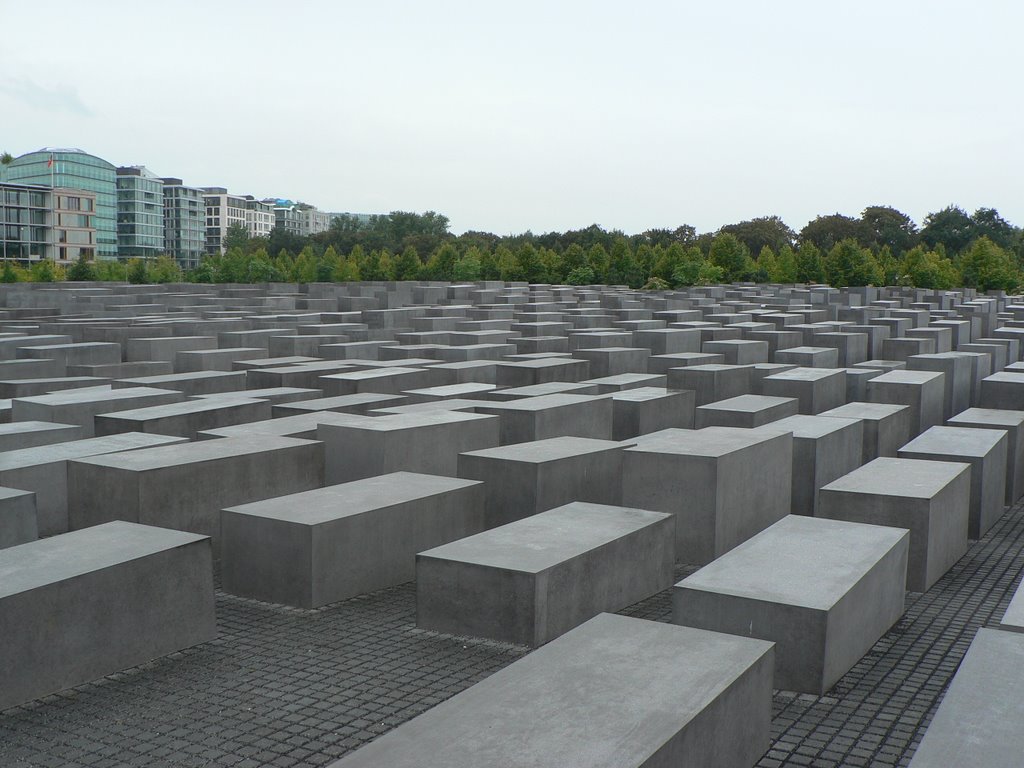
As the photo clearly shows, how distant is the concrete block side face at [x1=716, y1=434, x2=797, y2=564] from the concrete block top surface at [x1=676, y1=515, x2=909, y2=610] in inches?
45.8

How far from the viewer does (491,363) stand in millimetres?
17875

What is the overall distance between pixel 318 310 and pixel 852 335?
1890cm

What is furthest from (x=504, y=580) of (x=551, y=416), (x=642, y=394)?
(x=642, y=394)

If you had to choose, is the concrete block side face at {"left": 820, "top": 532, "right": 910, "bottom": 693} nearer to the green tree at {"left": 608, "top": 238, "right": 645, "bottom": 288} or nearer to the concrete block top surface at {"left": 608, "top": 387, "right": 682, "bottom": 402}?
the concrete block top surface at {"left": 608, "top": 387, "right": 682, "bottom": 402}

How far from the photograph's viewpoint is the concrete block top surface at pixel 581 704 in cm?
416

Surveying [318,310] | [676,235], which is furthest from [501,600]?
[676,235]

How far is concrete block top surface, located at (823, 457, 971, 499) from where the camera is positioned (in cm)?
877

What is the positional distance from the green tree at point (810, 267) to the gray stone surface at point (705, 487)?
4841 centimetres

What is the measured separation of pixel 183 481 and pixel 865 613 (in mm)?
5681

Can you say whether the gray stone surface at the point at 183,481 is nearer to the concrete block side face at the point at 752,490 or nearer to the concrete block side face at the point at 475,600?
the concrete block side face at the point at 475,600

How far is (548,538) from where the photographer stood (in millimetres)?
7605

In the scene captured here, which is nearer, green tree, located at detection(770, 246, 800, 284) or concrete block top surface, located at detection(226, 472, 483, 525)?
concrete block top surface, located at detection(226, 472, 483, 525)

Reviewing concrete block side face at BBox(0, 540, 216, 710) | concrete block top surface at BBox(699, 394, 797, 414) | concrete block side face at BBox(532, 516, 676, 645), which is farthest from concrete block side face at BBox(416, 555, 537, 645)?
concrete block top surface at BBox(699, 394, 797, 414)

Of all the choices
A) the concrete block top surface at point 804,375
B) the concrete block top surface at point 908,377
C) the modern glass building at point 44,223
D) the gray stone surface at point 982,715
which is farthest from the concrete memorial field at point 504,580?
the modern glass building at point 44,223
